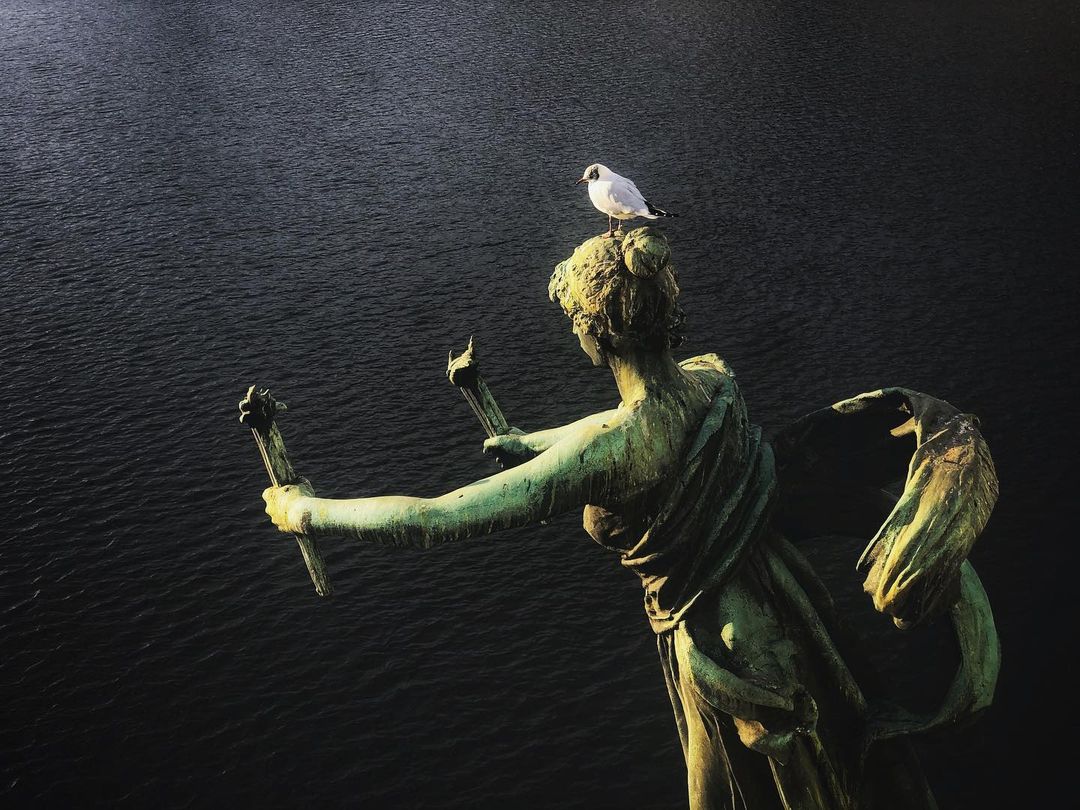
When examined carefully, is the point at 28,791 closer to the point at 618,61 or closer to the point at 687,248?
the point at 687,248

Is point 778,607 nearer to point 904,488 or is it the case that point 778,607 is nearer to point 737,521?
point 737,521

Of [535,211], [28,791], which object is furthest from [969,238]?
[28,791]

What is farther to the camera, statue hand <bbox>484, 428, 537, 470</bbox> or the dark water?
the dark water

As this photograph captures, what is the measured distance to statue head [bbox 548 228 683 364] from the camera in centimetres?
454

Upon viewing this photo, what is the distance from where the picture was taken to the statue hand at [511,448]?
5.36 m

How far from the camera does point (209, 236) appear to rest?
2058cm

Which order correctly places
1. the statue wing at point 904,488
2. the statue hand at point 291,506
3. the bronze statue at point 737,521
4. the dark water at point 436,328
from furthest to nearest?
the dark water at point 436,328 → the statue hand at point 291,506 → the bronze statue at point 737,521 → the statue wing at point 904,488

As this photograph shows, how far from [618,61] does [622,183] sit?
13403mm

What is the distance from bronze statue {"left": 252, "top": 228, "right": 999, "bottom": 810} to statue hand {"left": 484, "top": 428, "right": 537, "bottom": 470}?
0.27 m

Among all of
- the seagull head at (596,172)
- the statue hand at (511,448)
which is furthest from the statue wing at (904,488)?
the seagull head at (596,172)

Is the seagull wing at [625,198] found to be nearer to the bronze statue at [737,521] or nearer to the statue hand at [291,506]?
the bronze statue at [737,521]

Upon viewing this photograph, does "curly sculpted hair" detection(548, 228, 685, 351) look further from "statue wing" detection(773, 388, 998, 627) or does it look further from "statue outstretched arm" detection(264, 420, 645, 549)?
"statue wing" detection(773, 388, 998, 627)

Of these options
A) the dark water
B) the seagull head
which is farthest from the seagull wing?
the dark water

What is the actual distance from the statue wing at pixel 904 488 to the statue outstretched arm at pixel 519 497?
2.93 ft
